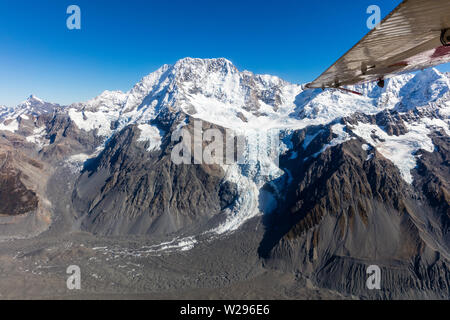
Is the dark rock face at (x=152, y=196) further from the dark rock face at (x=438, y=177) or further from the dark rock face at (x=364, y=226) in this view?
the dark rock face at (x=438, y=177)

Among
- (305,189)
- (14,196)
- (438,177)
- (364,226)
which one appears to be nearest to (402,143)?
(438,177)

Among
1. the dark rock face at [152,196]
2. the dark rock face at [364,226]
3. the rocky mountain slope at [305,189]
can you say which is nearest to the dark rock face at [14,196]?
the rocky mountain slope at [305,189]

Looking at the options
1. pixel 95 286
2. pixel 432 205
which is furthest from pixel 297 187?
pixel 95 286

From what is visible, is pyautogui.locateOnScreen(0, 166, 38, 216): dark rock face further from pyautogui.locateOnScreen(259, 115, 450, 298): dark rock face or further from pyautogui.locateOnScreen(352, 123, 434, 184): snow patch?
pyautogui.locateOnScreen(352, 123, 434, 184): snow patch

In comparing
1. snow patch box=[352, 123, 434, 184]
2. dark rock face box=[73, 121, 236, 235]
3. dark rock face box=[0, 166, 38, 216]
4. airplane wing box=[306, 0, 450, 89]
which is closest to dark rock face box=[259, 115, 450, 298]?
snow patch box=[352, 123, 434, 184]

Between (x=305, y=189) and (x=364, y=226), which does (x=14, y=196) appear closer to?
(x=305, y=189)

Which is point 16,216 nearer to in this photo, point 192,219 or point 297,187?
point 192,219
